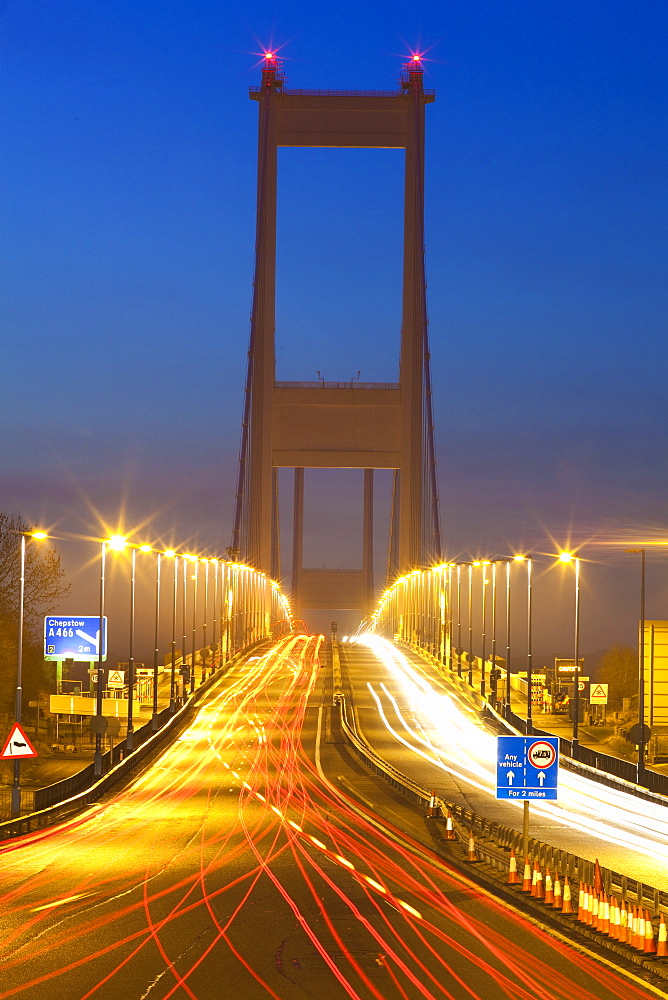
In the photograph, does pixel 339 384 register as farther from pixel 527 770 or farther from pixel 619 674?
pixel 527 770

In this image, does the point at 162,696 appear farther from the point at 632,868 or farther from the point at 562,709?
the point at 632,868

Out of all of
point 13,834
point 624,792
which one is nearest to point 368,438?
point 624,792

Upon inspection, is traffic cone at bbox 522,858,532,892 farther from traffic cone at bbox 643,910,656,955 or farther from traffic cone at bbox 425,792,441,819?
traffic cone at bbox 425,792,441,819

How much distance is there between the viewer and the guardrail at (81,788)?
32.5 metres

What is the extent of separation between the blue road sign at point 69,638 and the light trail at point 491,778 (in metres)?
16.9

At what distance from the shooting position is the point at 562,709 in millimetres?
88812

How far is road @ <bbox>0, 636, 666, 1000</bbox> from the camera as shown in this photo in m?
16.3

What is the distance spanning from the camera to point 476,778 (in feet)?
154

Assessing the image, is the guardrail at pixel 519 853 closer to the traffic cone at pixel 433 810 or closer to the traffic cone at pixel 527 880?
the traffic cone at pixel 433 810

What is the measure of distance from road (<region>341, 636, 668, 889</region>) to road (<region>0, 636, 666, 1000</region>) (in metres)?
3.56

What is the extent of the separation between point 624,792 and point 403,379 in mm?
78592

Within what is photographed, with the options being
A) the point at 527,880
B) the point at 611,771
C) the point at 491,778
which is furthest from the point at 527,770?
the point at 491,778

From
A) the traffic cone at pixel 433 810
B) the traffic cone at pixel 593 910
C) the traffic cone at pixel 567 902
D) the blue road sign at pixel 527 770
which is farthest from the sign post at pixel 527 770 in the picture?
the traffic cone at pixel 433 810

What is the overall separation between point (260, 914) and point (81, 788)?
20.8 metres
